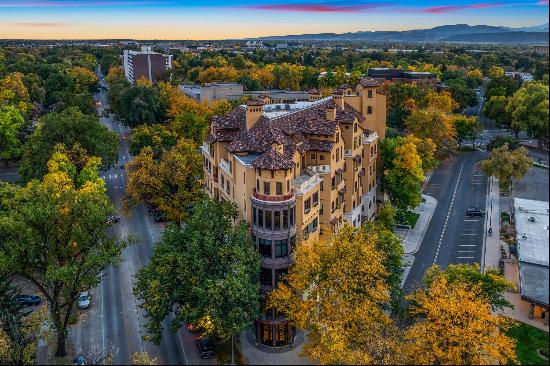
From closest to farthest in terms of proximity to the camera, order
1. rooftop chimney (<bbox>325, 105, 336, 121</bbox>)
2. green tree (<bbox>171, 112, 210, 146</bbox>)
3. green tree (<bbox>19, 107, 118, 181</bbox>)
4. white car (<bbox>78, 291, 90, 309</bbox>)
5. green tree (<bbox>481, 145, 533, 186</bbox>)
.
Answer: white car (<bbox>78, 291, 90, 309</bbox>)
rooftop chimney (<bbox>325, 105, 336, 121</bbox>)
green tree (<bbox>481, 145, 533, 186</bbox>)
green tree (<bbox>19, 107, 118, 181</bbox>)
green tree (<bbox>171, 112, 210, 146</bbox>)

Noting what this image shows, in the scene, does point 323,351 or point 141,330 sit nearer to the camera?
point 323,351

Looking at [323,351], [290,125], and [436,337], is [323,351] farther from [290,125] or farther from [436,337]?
[290,125]

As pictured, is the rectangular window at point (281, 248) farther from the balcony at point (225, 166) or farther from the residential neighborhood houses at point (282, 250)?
the balcony at point (225, 166)

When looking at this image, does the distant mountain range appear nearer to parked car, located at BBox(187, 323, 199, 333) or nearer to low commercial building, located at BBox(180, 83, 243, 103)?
parked car, located at BBox(187, 323, 199, 333)

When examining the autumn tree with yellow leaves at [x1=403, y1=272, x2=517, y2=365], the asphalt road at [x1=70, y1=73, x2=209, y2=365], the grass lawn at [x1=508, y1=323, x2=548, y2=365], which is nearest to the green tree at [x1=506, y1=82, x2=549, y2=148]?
the autumn tree with yellow leaves at [x1=403, y1=272, x2=517, y2=365]

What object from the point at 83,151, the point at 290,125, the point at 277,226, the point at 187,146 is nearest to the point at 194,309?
the point at 277,226

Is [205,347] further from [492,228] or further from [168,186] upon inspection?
[492,228]
